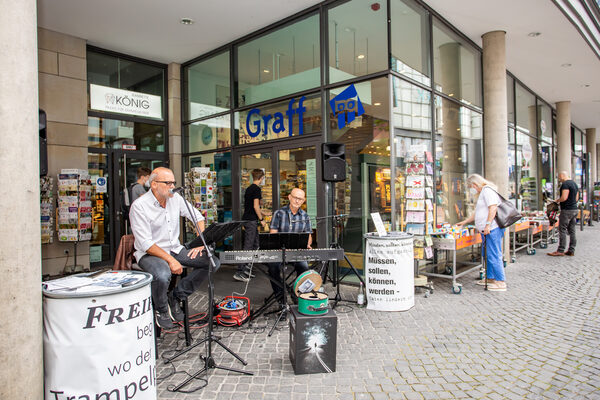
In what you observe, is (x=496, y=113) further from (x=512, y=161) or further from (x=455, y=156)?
(x=512, y=161)

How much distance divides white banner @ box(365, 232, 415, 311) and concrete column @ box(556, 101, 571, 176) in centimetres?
1239

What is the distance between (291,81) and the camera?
6.55m

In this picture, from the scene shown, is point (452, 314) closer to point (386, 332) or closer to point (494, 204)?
point (386, 332)

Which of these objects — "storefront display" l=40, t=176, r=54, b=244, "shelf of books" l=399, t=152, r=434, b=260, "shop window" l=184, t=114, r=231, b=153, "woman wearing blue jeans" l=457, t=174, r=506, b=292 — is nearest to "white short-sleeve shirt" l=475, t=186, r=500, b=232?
"woman wearing blue jeans" l=457, t=174, r=506, b=292

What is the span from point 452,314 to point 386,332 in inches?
41.1

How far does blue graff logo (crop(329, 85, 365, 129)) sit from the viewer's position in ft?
18.8

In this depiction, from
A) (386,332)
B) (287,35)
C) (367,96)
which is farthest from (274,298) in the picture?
(287,35)

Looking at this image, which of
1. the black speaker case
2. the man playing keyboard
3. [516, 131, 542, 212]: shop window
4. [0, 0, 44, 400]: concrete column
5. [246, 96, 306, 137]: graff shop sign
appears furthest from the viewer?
[516, 131, 542, 212]: shop window

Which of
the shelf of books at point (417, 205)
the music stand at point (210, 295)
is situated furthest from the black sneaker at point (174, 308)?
the shelf of books at point (417, 205)

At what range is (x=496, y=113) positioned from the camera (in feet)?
23.6

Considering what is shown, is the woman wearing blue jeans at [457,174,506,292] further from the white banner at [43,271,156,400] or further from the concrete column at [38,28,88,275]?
the concrete column at [38,28,88,275]

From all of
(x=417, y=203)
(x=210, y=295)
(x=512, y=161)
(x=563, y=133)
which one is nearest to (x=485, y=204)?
(x=417, y=203)

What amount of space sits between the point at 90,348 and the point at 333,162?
3.87m

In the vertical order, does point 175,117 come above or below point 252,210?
above
